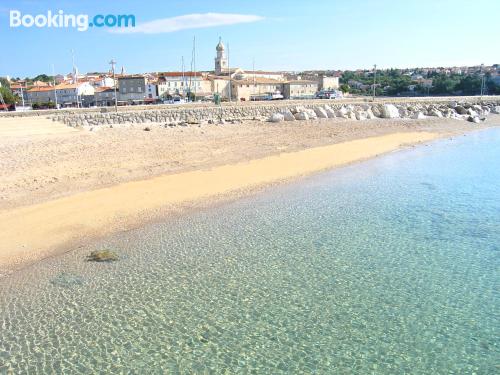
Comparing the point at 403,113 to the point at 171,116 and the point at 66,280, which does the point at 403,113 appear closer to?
the point at 171,116

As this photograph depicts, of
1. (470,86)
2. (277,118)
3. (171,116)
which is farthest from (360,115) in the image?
(470,86)

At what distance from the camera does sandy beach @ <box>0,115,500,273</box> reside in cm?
1184

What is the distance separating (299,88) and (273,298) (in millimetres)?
105017

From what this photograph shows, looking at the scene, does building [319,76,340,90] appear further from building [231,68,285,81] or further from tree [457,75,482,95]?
Answer: tree [457,75,482,95]

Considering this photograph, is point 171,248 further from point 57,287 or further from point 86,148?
point 86,148

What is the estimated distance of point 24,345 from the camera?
263 inches

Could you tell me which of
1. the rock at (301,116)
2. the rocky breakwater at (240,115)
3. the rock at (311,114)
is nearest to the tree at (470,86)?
the rocky breakwater at (240,115)

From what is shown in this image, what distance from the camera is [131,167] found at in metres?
18.8

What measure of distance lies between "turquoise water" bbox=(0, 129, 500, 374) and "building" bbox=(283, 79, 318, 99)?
94934mm

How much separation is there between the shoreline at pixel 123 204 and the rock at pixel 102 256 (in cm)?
84

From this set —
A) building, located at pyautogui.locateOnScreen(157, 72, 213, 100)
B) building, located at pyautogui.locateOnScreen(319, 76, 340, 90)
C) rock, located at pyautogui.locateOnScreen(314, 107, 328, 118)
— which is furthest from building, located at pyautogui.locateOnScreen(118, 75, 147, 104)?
rock, located at pyautogui.locateOnScreen(314, 107, 328, 118)

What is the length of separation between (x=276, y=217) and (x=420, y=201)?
16.9ft

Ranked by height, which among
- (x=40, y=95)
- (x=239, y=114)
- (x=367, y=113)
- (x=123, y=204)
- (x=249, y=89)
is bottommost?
(x=123, y=204)

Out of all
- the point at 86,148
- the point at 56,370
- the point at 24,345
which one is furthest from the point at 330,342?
the point at 86,148
